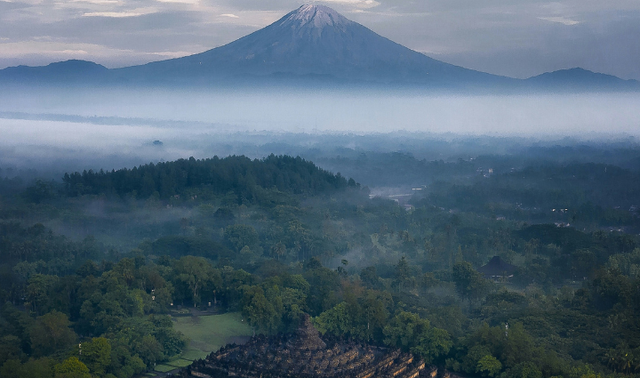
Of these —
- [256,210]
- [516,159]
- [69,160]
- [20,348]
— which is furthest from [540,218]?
[69,160]

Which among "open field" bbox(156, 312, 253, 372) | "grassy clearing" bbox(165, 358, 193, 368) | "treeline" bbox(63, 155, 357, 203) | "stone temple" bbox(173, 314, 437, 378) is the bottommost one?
"grassy clearing" bbox(165, 358, 193, 368)

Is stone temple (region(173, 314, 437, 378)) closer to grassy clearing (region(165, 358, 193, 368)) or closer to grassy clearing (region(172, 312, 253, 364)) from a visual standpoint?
grassy clearing (region(165, 358, 193, 368))

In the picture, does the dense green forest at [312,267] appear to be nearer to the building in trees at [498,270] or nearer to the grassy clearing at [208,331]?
the building in trees at [498,270]

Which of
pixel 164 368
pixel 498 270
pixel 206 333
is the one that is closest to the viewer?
pixel 164 368

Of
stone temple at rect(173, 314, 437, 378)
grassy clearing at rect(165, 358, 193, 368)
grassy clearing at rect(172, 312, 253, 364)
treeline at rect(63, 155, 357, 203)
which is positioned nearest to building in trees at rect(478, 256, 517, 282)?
stone temple at rect(173, 314, 437, 378)

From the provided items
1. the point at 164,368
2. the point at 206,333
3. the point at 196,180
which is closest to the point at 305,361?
the point at 164,368

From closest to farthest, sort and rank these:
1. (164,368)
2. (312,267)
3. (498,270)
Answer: (164,368)
(312,267)
(498,270)

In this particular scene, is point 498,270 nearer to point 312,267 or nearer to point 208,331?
point 312,267
